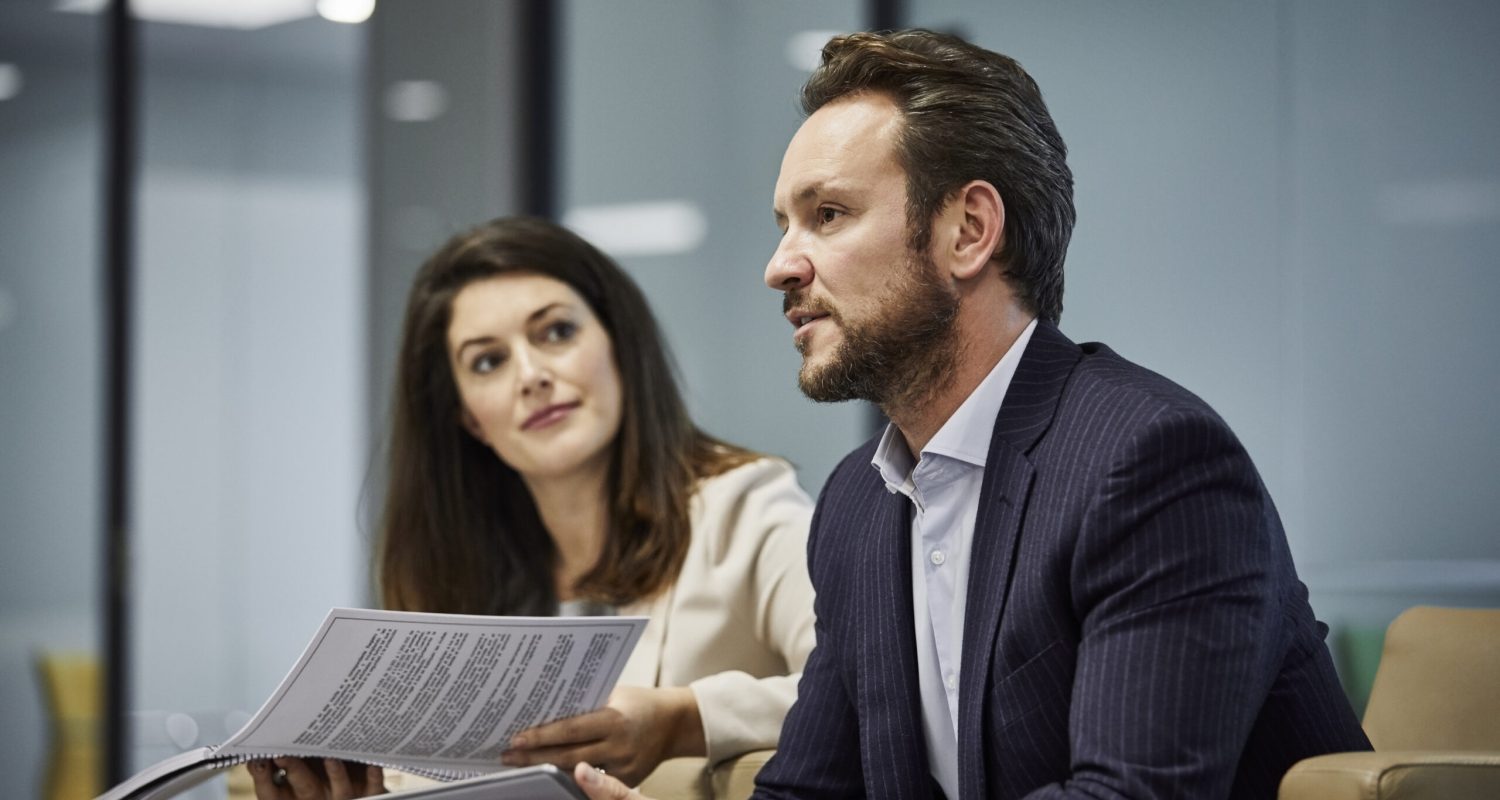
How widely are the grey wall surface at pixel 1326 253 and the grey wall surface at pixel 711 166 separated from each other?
88 cm

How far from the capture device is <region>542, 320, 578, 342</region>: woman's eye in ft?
8.76

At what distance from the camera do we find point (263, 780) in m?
1.99

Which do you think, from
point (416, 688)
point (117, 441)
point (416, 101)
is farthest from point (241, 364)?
point (416, 688)

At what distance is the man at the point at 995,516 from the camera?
53.8 inches

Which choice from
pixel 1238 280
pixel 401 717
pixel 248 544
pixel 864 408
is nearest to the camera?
Result: pixel 401 717

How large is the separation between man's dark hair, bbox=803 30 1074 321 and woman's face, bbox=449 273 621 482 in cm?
102

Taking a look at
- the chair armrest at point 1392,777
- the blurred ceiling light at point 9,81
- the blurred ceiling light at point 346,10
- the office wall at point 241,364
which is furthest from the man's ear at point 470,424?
the blurred ceiling light at point 9,81

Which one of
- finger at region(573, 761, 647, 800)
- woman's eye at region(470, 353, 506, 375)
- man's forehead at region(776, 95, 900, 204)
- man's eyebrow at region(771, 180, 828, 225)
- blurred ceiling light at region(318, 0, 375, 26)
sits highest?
blurred ceiling light at region(318, 0, 375, 26)

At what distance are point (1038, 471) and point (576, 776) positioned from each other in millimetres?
601

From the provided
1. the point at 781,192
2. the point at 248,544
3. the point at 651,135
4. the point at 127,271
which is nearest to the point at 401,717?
the point at 781,192

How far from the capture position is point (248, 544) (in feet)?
18.0

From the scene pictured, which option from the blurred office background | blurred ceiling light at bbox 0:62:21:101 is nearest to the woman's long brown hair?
the blurred office background

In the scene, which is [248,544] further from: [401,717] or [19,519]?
[401,717]

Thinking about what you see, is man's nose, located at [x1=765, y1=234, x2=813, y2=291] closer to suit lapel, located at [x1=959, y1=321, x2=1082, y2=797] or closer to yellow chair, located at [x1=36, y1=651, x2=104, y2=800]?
suit lapel, located at [x1=959, y1=321, x2=1082, y2=797]
